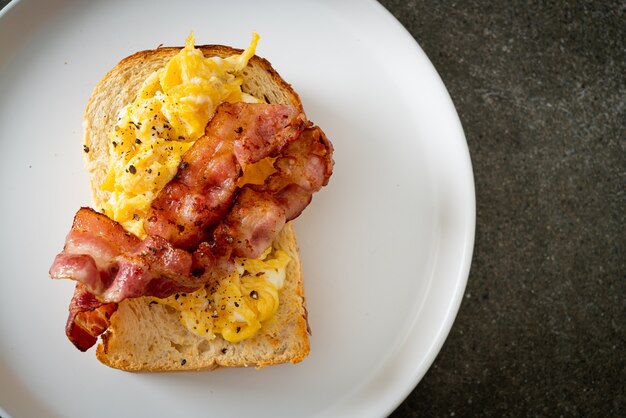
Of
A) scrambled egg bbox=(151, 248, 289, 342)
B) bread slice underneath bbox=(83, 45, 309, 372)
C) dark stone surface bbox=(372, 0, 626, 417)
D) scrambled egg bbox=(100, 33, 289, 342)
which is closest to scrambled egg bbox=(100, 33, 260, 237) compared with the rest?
scrambled egg bbox=(100, 33, 289, 342)

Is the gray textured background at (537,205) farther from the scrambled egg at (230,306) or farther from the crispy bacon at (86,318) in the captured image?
the crispy bacon at (86,318)

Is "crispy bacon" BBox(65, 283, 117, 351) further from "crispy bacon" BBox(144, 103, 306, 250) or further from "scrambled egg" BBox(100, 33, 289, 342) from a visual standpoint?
"crispy bacon" BBox(144, 103, 306, 250)

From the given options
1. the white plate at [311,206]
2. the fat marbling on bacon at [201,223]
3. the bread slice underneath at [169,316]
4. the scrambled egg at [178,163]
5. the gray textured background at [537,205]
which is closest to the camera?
the fat marbling on bacon at [201,223]

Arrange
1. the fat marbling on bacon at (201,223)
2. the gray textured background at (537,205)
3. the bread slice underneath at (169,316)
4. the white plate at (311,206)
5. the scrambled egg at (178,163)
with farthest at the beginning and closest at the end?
1. the gray textured background at (537,205)
2. the white plate at (311,206)
3. the bread slice underneath at (169,316)
4. the scrambled egg at (178,163)
5. the fat marbling on bacon at (201,223)

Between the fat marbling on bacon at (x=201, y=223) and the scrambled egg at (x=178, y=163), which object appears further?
the scrambled egg at (x=178, y=163)

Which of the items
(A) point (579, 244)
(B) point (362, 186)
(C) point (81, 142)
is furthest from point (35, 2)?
(A) point (579, 244)

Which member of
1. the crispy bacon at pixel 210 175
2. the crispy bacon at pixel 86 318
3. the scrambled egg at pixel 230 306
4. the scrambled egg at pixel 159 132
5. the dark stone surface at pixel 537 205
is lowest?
the dark stone surface at pixel 537 205

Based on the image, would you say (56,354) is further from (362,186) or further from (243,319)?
(362,186)

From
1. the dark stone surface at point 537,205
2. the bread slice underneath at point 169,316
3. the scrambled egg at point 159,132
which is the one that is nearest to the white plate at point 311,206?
the bread slice underneath at point 169,316

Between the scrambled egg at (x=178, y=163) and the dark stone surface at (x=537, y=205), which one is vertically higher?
the scrambled egg at (x=178, y=163)
